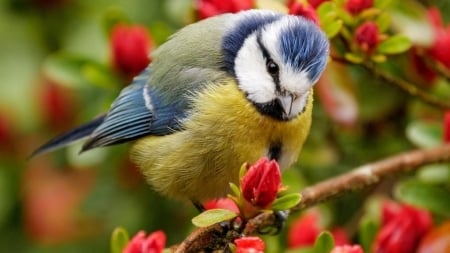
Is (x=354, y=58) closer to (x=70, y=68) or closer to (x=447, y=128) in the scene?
(x=447, y=128)

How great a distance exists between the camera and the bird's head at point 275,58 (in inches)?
79.5

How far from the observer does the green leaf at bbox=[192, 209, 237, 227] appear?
1764mm

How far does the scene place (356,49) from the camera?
2.15m

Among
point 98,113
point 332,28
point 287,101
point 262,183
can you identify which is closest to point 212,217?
point 262,183

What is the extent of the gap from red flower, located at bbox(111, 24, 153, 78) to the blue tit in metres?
0.06

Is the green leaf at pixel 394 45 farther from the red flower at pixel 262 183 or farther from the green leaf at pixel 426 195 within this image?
the red flower at pixel 262 183

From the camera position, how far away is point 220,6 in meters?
2.28

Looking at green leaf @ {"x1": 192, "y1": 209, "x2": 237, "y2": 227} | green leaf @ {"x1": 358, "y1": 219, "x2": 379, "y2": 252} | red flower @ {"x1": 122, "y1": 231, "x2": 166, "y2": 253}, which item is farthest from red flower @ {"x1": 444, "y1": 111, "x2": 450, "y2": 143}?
red flower @ {"x1": 122, "y1": 231, "x2": 166, "y2": 253}

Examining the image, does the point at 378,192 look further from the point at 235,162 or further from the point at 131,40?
the point at 131,40

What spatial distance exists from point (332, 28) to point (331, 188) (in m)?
0.35

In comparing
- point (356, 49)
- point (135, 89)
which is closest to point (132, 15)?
point (135, 89)

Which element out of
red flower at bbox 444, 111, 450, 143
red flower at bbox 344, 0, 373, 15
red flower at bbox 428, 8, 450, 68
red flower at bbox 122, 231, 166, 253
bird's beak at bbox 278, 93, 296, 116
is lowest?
red flower at bbox 444, 111, 450, 143

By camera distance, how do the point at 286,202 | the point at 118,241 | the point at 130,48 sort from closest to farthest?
the point at 286,202
the point at 118,241
the point at 130,48

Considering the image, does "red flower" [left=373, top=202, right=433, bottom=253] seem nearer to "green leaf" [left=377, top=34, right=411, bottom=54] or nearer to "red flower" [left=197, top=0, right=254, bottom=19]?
"green leaf" [left=377, top=34, right=411, bottom=54]
